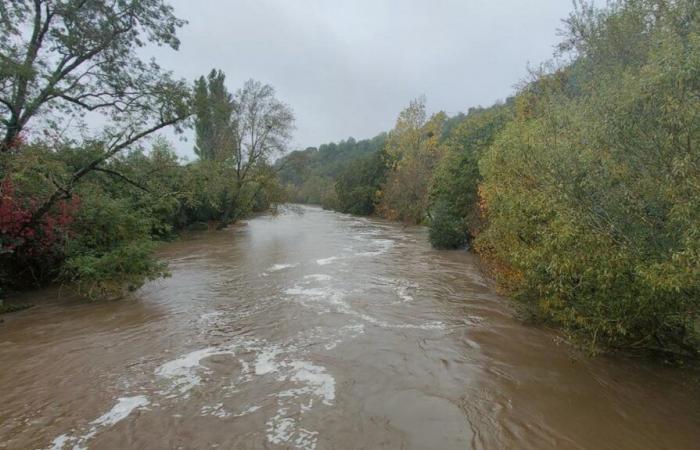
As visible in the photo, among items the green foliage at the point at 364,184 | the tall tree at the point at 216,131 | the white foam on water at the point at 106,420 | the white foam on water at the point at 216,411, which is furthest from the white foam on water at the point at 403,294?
the green foliage at the point at 364,184

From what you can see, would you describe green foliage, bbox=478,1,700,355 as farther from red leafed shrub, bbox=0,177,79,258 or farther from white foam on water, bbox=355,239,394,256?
white foam on water, bbox=355,239,394,256

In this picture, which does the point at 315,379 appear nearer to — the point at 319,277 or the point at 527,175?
the point at 527,175

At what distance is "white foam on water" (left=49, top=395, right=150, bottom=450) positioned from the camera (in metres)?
5.27

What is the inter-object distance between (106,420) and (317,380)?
3.14 m

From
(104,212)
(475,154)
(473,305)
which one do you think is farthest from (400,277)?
(104,212)

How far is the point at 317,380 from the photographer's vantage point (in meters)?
7.10

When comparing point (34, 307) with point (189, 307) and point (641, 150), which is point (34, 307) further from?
point (641, 150)

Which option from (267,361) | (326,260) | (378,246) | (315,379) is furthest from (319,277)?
(378,246)

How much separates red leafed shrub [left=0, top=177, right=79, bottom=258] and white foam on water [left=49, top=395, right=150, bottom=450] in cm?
656

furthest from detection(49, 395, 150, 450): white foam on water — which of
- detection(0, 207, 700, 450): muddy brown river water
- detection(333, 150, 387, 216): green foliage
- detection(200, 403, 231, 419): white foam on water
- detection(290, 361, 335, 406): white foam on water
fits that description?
detection(333, 150, 387, 216): green foliage

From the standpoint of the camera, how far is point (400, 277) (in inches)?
601

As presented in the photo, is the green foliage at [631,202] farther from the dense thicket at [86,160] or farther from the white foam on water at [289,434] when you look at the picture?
the dense thicket at [86,160]

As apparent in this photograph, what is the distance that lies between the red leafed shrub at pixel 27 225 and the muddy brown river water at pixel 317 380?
1.61 meters

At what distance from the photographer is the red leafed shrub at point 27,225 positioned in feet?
33.2
